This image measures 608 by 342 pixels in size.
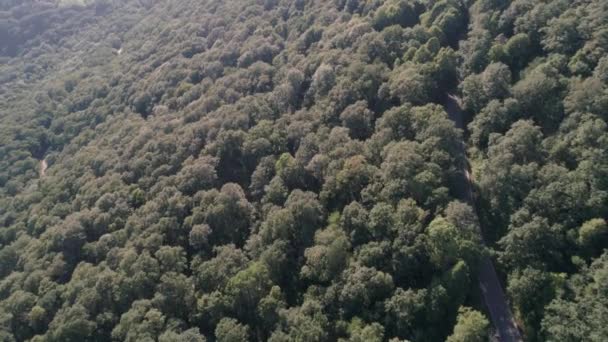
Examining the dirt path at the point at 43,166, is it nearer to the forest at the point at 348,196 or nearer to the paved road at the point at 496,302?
the forest at the point at 348,196

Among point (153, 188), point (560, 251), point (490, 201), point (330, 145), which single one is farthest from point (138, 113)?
point (560, 251)

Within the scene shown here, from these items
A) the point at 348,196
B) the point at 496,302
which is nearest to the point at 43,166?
the point at 348,196

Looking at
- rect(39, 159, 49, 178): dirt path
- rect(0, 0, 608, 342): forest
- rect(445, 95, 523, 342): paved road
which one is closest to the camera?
rect(445, 95, 523, 342): paved road

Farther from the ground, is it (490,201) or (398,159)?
(398,159)

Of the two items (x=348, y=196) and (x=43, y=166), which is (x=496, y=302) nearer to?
(x=348, y=196)

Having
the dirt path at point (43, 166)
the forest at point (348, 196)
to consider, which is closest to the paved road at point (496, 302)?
the forest at point (348, 196)

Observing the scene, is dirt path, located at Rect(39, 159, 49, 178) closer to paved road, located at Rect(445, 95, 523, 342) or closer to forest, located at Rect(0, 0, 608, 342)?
forest, located at Rect(0, 0, 608, 342)

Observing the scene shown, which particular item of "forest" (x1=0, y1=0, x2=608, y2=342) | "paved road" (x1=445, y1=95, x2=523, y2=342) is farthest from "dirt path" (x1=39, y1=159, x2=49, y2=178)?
"paved road" (x1=445, y1=95, x2=523, y2=342)

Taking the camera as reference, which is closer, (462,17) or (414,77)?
(414,77)

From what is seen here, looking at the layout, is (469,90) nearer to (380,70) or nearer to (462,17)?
(380,70)

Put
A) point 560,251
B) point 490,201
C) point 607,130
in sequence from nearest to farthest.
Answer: point 560,251 < point 607,130 < point 490,201
